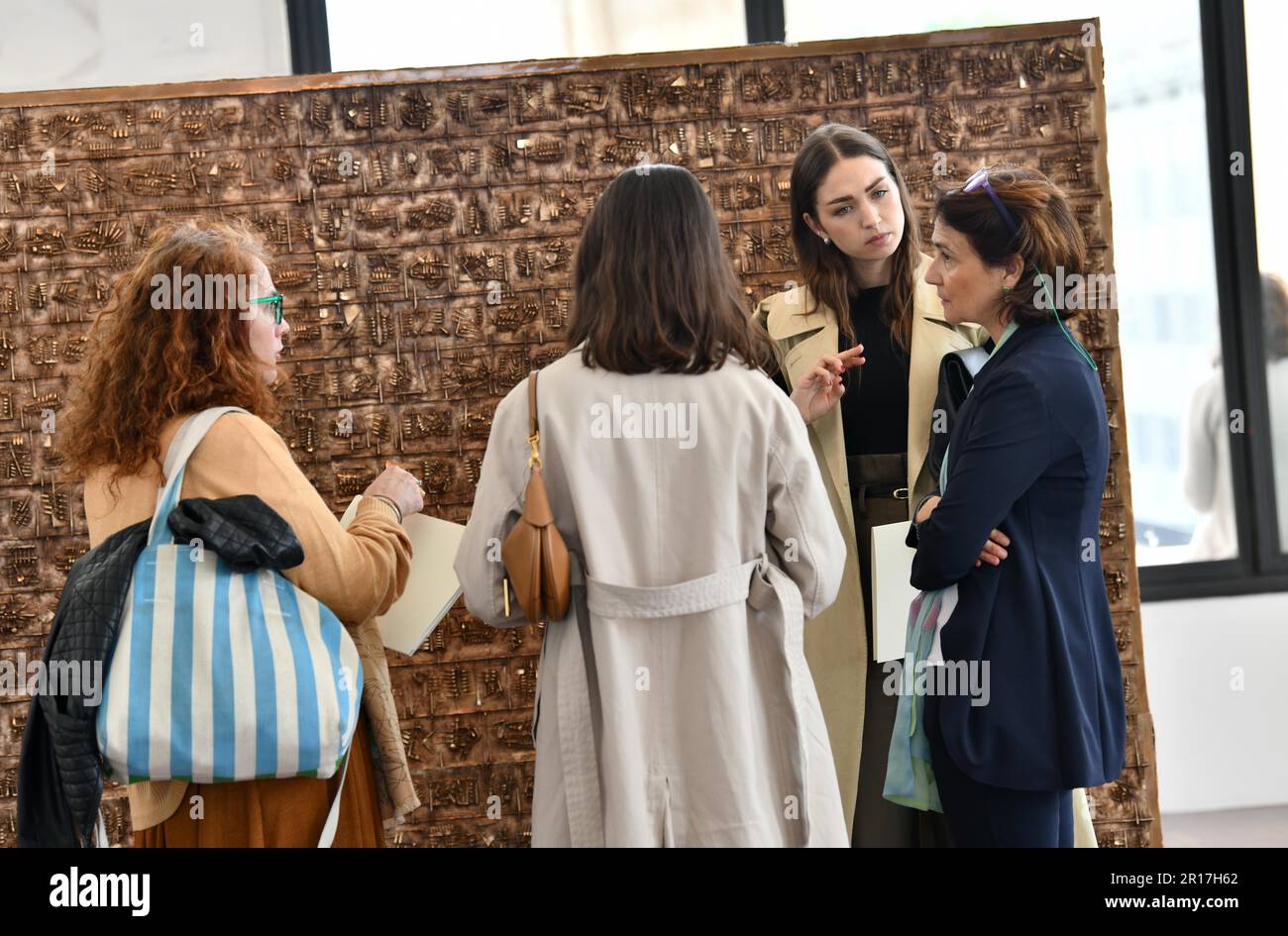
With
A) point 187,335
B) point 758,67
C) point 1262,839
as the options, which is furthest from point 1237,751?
point 187,335

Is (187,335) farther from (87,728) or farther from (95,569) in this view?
(87,728)

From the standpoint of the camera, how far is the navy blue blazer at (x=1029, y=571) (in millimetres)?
2098

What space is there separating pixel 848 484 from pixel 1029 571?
2.58 feet

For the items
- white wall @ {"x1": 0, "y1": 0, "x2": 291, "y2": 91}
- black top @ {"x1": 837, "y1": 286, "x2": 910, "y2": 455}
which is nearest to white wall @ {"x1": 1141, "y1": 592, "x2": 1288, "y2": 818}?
black top @ {"x1": 837, "y1": 286, "x2": 910, "y2": 455}

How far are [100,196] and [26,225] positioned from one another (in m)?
0.25

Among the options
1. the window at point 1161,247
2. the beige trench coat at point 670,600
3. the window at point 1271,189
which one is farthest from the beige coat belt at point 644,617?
the window at point 1271,189

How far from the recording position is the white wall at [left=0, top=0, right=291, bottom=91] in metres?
4.06

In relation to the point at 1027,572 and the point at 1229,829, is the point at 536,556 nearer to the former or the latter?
the point at 1027,572

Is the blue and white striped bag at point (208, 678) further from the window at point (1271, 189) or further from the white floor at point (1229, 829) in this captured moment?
the window at point (1271, 189)

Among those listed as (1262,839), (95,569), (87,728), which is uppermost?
(95,569)

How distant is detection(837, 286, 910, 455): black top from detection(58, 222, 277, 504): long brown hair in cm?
148

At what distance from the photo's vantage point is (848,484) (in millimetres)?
2895

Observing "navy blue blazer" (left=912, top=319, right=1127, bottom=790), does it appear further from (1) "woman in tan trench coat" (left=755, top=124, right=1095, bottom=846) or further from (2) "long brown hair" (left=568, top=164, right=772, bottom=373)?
(1) "woman in tan trench coat" (left=755, top=124, right=1095, bottom=846)
